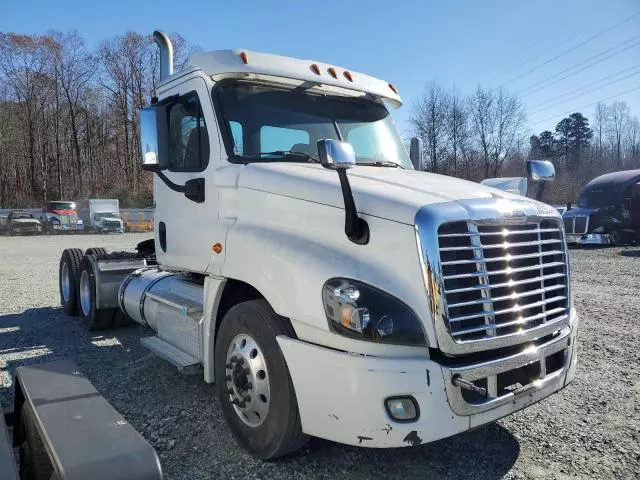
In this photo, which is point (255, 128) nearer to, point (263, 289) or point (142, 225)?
point (263, 289)

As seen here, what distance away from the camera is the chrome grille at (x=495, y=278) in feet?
8.95

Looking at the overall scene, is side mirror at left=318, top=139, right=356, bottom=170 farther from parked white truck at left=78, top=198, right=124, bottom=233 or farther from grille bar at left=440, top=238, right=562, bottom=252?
parked white truck at left=78, top=198, right=124, bottom=233

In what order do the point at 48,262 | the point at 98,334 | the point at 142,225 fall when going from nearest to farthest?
the point at 98,334
the point at 48,262
the point at 142,225

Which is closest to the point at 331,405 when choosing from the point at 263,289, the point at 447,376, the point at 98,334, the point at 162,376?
the point at 447,376

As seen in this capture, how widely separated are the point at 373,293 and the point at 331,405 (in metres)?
0.64

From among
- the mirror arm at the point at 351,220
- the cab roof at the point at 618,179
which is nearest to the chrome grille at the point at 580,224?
the cab roof at the point at 618,179

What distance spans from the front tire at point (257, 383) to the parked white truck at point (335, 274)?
0.01 m

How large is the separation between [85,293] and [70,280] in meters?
0.68

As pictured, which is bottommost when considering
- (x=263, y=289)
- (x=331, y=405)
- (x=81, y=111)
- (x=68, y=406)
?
(x=331, y=405)

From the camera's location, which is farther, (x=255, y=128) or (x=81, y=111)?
(x=81, y=111)

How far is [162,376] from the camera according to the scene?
4867mm

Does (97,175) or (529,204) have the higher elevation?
(97,175)

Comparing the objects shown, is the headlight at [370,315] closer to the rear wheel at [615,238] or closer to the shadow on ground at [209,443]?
the shadow on ground at [209,443]

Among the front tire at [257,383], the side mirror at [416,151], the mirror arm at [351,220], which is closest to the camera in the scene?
the mirror arm at [351,220]
